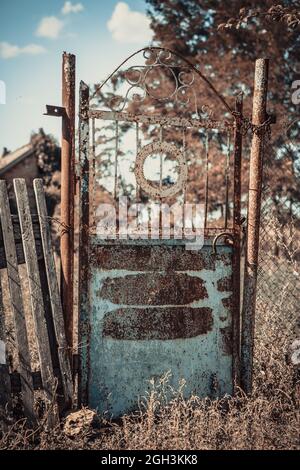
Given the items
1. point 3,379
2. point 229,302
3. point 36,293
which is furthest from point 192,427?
point 36,293

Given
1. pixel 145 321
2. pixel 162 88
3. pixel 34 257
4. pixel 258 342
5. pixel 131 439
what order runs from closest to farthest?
1. pixel 131 439
2. pixel 34 257
3. pixel 145 321
4. pixel 258 342
5. pixel 162 88

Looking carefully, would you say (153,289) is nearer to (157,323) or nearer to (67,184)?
(157,323)

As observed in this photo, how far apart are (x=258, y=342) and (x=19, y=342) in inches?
95.9

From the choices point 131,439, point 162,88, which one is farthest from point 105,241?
point 162,88

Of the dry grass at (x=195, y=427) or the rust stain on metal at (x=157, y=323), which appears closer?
the dry grass at (x=195, y=427)

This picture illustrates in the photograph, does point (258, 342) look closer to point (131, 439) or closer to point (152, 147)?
point (131, 439)

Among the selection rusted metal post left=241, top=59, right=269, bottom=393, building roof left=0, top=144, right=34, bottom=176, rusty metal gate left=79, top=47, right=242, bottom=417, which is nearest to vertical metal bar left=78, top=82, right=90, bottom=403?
rusty metal gate left=79, top=47, right=242, bottom=417

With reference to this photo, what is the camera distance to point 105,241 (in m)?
3.55

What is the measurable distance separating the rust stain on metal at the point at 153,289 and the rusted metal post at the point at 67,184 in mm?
304

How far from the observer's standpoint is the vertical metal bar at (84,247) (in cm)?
346

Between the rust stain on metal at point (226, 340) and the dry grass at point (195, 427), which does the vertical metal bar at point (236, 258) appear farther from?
the dry grass at point (195, 427)

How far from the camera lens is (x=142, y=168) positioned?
3.65 meters

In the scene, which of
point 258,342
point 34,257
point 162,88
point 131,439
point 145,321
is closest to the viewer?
point 131,439

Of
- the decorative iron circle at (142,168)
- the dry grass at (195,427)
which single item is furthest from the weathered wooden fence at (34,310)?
the decorative iron circle at (142,168)
